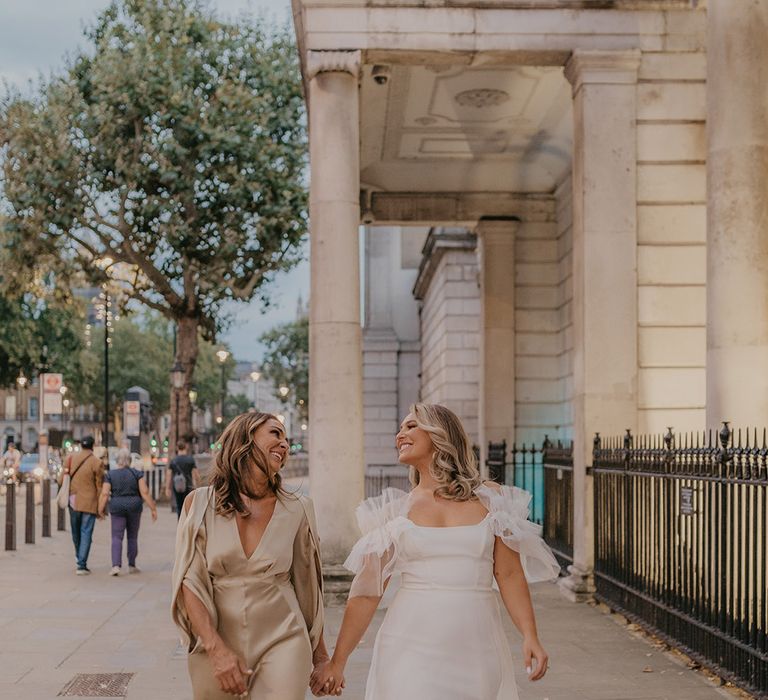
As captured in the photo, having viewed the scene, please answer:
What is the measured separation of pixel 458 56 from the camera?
47.3 ft

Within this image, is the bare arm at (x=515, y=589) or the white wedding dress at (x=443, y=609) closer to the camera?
the white wedding dress at (x=443, y=609)

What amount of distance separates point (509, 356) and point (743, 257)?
1204cm

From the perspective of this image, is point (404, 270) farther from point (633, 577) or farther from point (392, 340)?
point (633, 577)

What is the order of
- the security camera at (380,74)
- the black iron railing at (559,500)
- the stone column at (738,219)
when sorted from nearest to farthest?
the stone column at (738,219) → the black iron railing at (559,500) → the security camera at (380,74)

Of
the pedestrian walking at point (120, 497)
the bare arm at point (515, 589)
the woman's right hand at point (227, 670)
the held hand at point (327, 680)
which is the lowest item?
the pedestrian walking at point (120, 497)

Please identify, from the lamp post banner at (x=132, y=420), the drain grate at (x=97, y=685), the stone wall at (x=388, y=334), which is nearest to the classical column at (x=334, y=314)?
the drain grate at (x=97, y=685)

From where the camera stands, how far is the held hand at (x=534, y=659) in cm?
462

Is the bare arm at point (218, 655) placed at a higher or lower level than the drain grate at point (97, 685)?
higher

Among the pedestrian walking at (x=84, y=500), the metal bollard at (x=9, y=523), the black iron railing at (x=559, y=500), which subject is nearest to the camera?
the black iron railing at (x=559, y=500)

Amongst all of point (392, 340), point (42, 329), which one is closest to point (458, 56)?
point (392, 340)

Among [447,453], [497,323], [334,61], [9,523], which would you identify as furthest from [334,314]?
[497,323]

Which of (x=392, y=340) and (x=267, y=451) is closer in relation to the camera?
(x=267, y=451)

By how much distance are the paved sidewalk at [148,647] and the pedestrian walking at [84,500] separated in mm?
444

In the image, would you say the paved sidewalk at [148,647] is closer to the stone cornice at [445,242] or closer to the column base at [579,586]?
the column base at [579,586]
